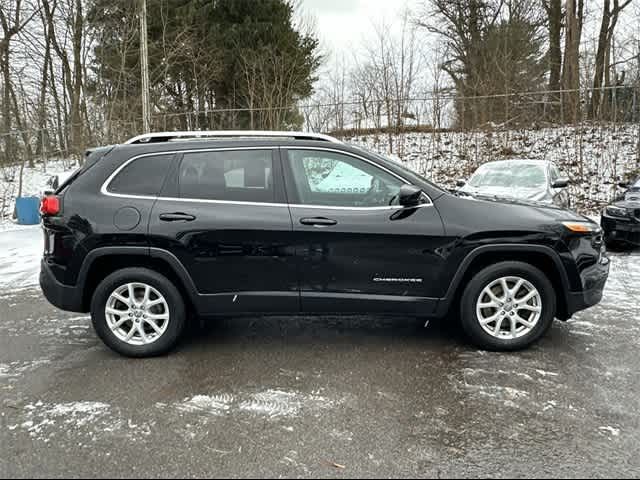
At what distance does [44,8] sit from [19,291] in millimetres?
16831

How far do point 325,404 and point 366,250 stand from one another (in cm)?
120

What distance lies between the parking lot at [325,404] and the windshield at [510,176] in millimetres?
4660

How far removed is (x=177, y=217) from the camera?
12.1ft

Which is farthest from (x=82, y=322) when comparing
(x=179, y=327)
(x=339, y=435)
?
(x=339, y=435)

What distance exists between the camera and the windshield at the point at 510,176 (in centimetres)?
880

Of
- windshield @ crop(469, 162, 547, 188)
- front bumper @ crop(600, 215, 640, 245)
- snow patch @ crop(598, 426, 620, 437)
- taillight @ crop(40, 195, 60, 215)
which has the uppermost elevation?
windshield @ crop(469, 162, 547, 188)

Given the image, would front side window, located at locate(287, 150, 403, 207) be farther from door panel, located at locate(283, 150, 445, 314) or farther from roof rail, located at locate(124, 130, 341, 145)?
roof rail, located at locate(124, 130, 341, 145)

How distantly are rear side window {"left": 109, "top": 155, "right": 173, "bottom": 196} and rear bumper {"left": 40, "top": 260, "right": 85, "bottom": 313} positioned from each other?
0.86m

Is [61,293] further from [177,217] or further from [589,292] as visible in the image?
[589,292]

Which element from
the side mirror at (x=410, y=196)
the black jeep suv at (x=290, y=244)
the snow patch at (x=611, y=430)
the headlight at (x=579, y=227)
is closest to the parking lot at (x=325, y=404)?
the snow patch at (x=611, y=430)

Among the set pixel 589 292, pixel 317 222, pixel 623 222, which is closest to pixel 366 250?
pixel 317 222

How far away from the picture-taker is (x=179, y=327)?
151 inches

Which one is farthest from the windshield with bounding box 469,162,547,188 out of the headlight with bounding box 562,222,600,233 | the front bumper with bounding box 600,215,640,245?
the headlight with bounding box 562,222,600,233

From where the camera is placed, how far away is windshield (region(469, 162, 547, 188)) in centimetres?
880
